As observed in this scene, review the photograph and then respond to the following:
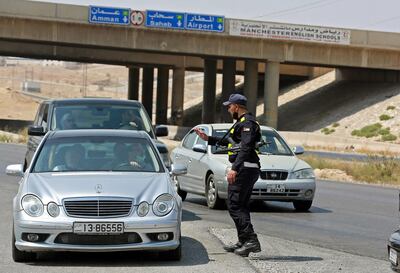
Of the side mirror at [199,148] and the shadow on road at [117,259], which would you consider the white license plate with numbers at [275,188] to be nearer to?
the side mirror at [199,148]

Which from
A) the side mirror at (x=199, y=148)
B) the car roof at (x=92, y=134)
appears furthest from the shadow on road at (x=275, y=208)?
the car roof at (x=92, y=134)

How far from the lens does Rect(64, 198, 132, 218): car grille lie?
375 inches

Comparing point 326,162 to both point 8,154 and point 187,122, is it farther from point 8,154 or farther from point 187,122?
point 187,122

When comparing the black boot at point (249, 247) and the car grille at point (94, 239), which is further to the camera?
the black boot at point (249, 247)

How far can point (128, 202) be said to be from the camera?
9617mm

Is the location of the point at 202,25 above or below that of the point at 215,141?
above

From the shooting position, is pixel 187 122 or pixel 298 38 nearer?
pixel 298 38

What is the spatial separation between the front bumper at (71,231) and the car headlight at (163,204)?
0.08m

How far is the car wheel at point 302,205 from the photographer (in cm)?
1667

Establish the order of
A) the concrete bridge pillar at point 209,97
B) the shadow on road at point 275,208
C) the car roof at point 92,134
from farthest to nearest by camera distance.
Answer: the concrete bridge pillar at point 209,97, the shadow on road at point 275,208, the car roof at point 92,134

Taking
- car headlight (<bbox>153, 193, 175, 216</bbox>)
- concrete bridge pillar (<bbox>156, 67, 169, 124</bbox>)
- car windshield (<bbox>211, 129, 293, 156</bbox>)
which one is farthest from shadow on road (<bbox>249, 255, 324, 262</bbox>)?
concrete bridge pillar (<bbox>156, 67, 169, 124</bbox>)

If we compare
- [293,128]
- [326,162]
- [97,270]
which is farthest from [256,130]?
[293,128]

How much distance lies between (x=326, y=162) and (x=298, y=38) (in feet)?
92.3

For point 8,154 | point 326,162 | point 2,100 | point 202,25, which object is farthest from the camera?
point 2,100
